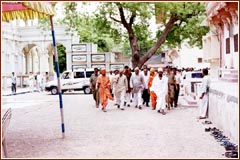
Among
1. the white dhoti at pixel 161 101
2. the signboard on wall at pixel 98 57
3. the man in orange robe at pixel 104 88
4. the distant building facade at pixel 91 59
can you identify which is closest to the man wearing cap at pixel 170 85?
the white dhoti at pixel 161 101

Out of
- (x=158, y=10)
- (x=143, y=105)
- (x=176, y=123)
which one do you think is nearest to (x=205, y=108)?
(x=176, y=123)

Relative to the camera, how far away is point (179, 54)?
45.9 metres

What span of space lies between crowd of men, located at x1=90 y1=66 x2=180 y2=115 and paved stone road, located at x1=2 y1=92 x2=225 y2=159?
116cm

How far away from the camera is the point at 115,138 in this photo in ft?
31.8

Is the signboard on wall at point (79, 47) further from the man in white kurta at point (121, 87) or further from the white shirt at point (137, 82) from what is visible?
the man in white kurta at point (121, 87)

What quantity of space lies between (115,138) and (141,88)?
26.1 feet

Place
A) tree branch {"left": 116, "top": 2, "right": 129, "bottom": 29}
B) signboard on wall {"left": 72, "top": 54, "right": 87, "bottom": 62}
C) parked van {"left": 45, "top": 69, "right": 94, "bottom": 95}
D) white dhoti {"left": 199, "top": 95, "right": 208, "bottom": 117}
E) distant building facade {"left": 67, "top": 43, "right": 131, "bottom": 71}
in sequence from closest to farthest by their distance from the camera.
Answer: white dhoti {"left": 199, "top": 95, "right": 208, "bottom": 117}
tree branch {"left": 116, "top": 2, "right": 129, "bottom": 29}
parked van {"left": 45, "top": 69, "right": 94, "bottom": 95}
distant building facade {"left": 67, "top": 43, "right": 131, "bottom": 71}
signboard on wall {"left": 72, "top": 54, "right": 87, "bottom": 62}

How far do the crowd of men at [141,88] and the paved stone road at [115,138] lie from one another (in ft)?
3.81

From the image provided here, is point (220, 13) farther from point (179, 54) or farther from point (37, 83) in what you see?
point (179, 54)

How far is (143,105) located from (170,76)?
7.71ft

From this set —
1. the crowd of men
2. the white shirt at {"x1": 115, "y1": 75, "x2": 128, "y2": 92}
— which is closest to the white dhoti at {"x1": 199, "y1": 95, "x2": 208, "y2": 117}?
the crowd of men

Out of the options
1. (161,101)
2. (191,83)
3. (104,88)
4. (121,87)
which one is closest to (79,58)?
(191,83)

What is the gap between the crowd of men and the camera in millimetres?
15031

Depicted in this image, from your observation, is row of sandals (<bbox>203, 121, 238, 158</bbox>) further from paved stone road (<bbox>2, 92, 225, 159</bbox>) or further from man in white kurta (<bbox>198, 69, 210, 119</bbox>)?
man in white kurta (<bbox>198, 69, 210, 119</bbox>)
